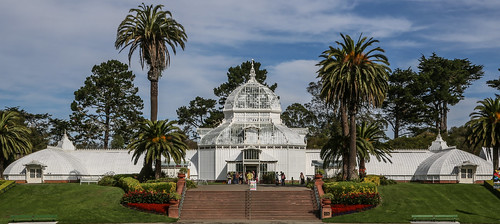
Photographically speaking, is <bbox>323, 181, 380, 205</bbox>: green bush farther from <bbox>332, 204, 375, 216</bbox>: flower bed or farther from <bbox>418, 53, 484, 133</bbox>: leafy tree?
<bbox>418, 53, 484, 133</bbox>: leafy tree

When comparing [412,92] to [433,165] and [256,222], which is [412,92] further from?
[256,222]

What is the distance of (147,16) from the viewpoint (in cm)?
6188

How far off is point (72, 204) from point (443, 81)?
82.8 meters

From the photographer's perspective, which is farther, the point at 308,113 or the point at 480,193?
the point at 308,113

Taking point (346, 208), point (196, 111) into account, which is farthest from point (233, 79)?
point (346, 208)

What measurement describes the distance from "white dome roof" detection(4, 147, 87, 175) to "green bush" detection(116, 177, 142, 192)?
19.2m

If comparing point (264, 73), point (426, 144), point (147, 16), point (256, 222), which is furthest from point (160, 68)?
point (264, 73)

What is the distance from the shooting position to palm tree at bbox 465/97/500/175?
61.3 meters

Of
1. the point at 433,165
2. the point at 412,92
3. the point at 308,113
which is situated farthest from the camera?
the point at 308,113

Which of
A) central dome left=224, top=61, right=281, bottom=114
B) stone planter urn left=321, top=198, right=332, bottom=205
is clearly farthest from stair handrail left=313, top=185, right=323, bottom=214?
central dome left=224, top=61, right=281, bottom=114

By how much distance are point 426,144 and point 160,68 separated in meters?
53.3

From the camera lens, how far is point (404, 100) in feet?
377

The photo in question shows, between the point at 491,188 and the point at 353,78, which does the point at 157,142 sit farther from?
the point at 491,188

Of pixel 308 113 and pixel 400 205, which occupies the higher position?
pixel 308 113
